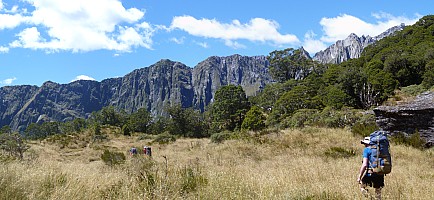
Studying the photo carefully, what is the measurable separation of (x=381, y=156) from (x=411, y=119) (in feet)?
30.4

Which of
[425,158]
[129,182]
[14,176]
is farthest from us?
[425,158]

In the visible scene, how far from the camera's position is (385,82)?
33.8 m

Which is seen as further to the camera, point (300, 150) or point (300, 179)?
point (300, 150)

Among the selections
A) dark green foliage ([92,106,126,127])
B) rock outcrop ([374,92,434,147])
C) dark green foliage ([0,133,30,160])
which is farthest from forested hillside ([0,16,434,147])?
dark green foliage ([0,133,30,160])

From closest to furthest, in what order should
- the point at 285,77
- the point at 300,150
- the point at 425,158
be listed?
the point at 425,158 → the point at 300,150 → the point at 285,77

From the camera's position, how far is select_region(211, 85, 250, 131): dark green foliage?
50.2 metres

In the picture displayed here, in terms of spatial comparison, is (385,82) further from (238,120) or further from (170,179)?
(170,179)

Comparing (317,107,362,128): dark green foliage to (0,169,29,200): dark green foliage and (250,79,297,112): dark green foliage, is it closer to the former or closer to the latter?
(0,169,29,200): dark green foliage

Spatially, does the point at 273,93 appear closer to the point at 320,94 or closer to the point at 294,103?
the point at 294,103

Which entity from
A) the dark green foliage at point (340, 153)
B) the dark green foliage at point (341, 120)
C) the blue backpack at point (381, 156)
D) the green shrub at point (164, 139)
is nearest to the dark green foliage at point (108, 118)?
the green shrub at point (164, 139)

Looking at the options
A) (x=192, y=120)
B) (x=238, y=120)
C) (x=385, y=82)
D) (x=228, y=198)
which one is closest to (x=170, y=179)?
(x=228, y=198)

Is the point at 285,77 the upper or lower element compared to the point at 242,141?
upper

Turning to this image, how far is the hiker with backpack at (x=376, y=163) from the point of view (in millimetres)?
4910

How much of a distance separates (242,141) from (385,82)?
23426mm
